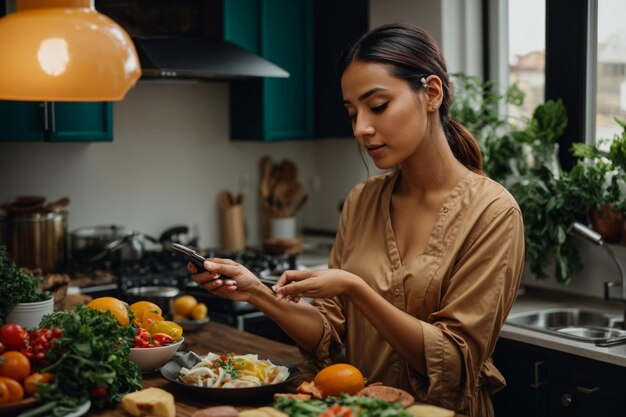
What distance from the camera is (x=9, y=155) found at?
161 inches

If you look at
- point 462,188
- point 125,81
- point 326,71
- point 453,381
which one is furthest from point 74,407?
point 326,71

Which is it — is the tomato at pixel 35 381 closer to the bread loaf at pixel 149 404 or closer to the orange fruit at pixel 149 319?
the bread loaf at pixel 149 404

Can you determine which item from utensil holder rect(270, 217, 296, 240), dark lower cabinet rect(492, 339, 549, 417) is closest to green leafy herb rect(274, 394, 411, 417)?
dark lower cabinet rect(492, 339, 549, 417)

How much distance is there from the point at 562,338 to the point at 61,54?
201cm

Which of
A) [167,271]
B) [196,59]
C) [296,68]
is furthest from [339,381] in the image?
[296,68]

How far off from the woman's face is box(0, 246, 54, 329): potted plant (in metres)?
1.01

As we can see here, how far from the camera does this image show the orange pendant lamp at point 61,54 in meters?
1.85

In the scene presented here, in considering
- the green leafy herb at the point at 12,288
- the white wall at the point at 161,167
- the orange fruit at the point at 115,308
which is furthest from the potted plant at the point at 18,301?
the white wall at the point at 161,167

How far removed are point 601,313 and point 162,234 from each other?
232cm

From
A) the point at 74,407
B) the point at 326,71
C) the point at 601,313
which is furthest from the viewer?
the point at 326,71

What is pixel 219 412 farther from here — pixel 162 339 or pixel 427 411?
pixel 162 339

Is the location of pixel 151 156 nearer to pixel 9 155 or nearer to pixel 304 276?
pixel 9 155

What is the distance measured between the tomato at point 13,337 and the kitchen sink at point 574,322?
6.32 ft

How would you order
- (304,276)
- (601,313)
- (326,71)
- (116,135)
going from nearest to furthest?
(304,276)
(601,313)
(116,135)
(326,71)
